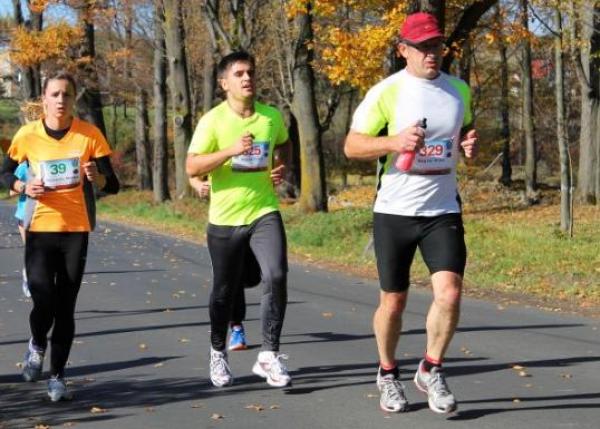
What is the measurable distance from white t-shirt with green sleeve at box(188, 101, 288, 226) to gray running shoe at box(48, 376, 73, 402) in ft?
4.50

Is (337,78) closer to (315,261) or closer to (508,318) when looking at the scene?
(315,261)

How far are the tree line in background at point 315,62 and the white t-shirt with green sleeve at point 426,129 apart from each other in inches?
145

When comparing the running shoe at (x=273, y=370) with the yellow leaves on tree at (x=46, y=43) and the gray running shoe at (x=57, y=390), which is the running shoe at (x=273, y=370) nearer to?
the gray running shoe at (x=57, y=390)

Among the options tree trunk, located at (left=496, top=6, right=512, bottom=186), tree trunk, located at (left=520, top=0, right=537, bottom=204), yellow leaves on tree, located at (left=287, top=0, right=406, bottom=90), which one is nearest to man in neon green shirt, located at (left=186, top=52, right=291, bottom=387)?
yellow leaves on tree, located at (left=287, top=0, right=406, bottom=90)

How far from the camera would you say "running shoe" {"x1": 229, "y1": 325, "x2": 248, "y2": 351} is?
388 inches

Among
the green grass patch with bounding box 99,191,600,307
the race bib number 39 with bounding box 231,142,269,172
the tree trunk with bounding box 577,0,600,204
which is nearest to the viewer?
the race bib number 39 with bounding box 231,142,269,172

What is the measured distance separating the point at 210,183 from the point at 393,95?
176 cm

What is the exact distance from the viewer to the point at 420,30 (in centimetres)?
705

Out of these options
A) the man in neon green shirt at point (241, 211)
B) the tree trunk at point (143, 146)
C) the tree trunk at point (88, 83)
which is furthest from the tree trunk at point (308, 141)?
the tree trunk at point (143, 146)

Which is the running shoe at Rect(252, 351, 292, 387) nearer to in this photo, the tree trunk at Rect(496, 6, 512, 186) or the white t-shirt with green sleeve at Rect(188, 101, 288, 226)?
the white t-shirt with green sleeve at Rect(188, 101, 288, 226)

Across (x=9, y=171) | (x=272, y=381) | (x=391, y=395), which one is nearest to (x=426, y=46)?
(x=391, y=395)

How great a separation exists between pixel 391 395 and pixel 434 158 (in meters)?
1.35

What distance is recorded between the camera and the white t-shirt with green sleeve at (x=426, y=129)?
7.07 m

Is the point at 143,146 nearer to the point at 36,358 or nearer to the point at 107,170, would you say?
the point at 36,358
